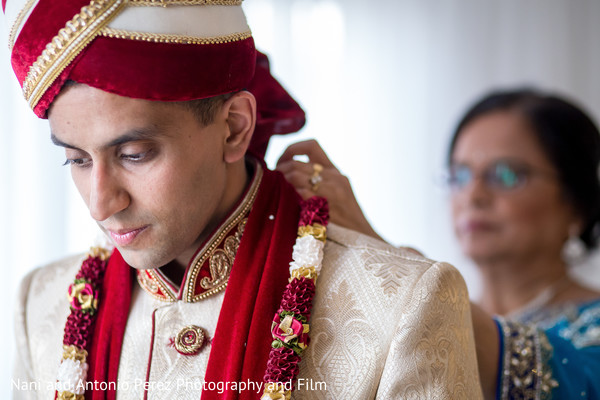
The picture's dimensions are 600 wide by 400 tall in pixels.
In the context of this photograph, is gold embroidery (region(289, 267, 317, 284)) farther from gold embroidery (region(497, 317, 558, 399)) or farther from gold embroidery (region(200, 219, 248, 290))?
gold embroidery (region(497, 317, 558, 399))

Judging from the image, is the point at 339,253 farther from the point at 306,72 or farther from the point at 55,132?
the point at 306,72

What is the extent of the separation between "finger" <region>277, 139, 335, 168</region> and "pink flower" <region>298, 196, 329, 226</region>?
0.71 feet

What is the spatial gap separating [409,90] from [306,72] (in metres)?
0.84

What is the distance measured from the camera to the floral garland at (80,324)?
1.36m

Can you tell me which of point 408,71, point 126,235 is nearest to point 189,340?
point 126,235

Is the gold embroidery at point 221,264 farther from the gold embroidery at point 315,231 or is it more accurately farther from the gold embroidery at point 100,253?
the gold embroidery at point 100,253

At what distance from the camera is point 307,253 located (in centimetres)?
135

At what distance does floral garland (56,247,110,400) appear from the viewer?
136 centimetres

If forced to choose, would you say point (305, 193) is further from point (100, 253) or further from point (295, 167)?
point (100, 253)

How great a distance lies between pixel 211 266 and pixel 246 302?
12cm

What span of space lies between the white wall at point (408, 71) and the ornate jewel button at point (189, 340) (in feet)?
6.88

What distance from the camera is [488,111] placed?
9.39 ft

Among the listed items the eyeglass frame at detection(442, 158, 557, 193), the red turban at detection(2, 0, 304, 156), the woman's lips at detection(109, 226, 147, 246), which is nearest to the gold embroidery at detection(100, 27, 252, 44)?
the red turban at detection(2, 0, 304, 156)

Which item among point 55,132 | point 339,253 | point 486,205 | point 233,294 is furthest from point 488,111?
point 55,132
